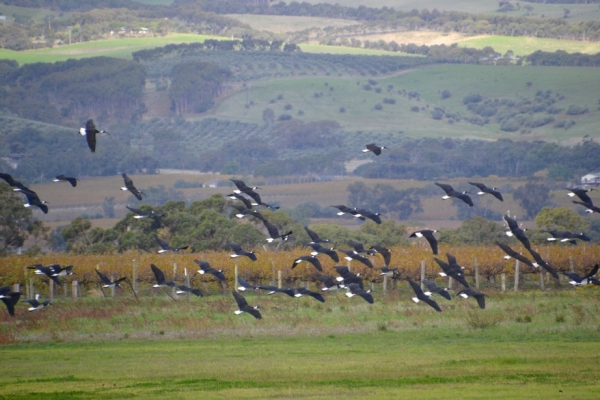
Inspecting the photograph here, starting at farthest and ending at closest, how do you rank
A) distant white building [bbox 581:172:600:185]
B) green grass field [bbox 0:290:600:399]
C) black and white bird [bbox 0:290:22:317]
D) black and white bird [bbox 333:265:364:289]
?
distant white building [bbox 581:172:600:185], black and white bird [bbox 333:265:364:289], black and white bird [bbox 0:290:22:317], green grass field [bbox 0:290:600:399]

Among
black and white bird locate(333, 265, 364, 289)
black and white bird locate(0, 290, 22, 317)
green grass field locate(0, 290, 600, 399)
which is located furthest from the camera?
black and white bird locate(333, 265, 364, 289)

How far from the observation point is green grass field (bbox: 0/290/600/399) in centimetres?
2195

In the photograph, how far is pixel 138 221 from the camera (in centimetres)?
6488

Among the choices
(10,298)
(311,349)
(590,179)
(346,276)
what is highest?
(10,298)

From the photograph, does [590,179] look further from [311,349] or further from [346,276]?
[311,349]

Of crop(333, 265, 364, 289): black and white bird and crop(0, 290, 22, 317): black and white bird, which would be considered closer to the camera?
crop(0, 290, 22, 317): black and white bird

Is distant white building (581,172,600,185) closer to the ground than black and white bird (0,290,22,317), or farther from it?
closer to the ground

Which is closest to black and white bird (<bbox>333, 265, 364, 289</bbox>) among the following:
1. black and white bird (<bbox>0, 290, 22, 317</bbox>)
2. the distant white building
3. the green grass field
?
the green grass field

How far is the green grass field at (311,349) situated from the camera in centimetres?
2195

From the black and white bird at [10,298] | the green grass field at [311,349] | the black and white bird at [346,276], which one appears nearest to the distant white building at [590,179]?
the green grass field at [311,349]

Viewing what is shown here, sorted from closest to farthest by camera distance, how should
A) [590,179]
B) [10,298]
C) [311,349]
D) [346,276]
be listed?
[311,349] → [10,298] → [346,276] → [590,179]

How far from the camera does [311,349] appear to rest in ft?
94.0

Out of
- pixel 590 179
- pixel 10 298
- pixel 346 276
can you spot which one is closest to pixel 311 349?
pixel 346 276

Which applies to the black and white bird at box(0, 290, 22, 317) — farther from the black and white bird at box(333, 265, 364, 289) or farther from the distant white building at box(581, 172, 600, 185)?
the distant white building at box(581, 172, 600, 185)
